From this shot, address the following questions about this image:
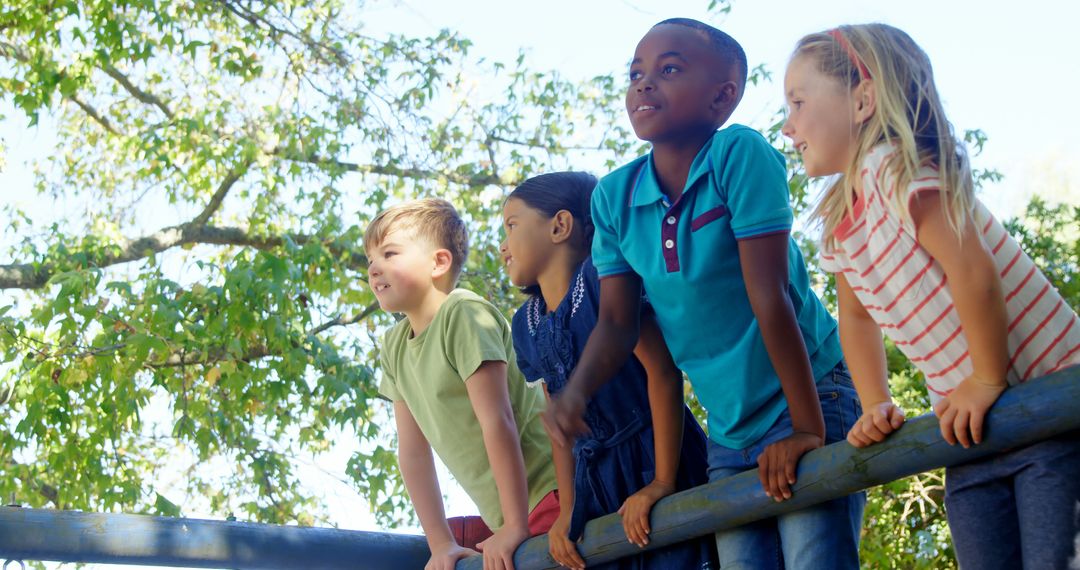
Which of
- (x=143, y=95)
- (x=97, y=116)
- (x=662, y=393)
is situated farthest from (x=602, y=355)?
(x=97, y=116)

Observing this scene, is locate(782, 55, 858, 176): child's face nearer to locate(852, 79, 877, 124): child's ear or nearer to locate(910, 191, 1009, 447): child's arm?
locate(852, 79, 877, 124): child's ear

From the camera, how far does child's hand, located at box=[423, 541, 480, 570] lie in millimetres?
2771

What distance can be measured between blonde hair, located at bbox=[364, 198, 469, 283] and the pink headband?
142 centimetres

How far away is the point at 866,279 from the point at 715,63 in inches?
27.6

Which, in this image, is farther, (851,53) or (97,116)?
(97,116)

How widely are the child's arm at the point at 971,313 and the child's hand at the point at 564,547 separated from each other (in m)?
0.89

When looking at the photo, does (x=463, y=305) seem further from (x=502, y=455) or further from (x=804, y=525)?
(x=804, y=525)

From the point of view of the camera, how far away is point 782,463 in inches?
74.6

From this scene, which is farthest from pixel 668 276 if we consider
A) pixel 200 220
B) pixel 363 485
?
pixel 200 220

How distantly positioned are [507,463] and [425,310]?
540 mm

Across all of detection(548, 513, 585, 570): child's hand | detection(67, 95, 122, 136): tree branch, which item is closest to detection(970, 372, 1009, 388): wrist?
detection(548, 513, 585, 570): child's hand

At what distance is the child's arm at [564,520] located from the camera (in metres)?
2.35

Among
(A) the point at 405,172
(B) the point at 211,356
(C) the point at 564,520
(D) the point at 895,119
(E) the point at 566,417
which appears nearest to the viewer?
(D) the point at 895,119

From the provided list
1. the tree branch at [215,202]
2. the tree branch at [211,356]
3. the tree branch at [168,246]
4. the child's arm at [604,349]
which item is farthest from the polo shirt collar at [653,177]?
the tree branch at [215,202]
